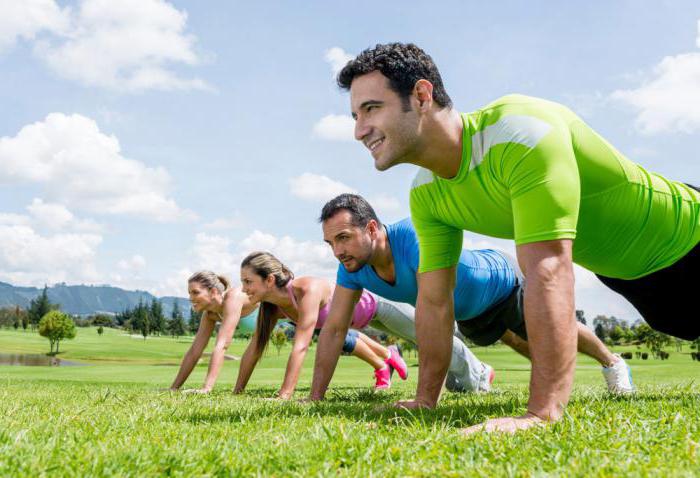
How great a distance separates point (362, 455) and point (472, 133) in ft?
6.15

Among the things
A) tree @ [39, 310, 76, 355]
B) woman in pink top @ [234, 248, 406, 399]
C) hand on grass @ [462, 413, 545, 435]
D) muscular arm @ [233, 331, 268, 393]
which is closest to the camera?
hand on grass @ [462, 413, 545, 435]

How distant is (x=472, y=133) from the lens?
3.30m

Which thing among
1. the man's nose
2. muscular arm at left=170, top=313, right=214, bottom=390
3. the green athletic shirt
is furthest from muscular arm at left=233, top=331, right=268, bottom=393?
the man's nose

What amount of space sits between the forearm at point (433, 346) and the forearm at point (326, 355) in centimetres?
168

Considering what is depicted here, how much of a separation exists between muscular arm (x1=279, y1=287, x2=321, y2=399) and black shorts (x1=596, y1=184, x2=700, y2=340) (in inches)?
123

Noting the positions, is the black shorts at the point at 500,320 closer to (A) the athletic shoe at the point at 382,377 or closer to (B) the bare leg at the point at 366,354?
(B) the bare leg at the point at 366,354

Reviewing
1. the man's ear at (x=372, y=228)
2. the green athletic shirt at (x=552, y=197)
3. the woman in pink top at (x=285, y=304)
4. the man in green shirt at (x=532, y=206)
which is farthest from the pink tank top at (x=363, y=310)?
the green athletic shirt at (x=552, y=197)

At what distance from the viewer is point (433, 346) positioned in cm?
401

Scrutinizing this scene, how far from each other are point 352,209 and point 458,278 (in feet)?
4.26

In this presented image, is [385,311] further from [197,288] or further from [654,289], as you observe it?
[654,289]

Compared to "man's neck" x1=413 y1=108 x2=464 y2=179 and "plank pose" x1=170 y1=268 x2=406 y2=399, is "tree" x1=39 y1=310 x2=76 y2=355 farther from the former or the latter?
"man's neck" x1=413 y1=108 x2=464 y2=179

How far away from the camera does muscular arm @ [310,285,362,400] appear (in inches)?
217

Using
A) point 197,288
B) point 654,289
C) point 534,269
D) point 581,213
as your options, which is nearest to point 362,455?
point 534,269

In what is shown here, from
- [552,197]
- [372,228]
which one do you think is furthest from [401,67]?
[372,228]
